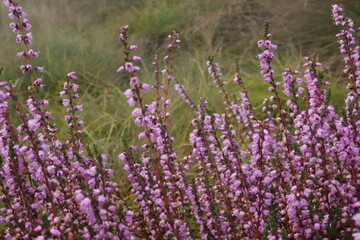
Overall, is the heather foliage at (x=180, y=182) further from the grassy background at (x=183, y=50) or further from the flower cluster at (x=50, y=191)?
the grassy background at (x=183, y=50)

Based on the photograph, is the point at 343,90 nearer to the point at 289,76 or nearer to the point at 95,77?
the point at 289,76

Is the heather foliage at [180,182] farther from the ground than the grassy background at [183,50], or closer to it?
closer to it

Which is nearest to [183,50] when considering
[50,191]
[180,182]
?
[180,182]

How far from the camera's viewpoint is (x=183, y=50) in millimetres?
9062

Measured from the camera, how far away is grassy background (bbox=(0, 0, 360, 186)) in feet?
19.7

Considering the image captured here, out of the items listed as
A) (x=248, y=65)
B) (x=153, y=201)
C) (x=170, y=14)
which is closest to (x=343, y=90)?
(x=248, y=65)

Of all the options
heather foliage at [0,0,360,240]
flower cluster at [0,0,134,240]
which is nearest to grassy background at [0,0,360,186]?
heather foliage at [0,0,360,240]

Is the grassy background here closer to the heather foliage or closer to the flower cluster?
the heather foliage

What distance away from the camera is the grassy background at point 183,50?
6.00m

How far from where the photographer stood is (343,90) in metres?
5.50

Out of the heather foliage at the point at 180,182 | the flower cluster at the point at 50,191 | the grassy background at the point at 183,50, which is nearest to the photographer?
the flower cluster at the point at 50,191

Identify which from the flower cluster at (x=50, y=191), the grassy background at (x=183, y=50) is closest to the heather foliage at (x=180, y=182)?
the flower cluster at (x=50, y=191)

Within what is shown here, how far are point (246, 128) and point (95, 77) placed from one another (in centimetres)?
381

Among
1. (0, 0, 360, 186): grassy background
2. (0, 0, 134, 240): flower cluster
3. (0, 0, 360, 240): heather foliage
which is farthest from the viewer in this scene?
(0, 0, 360, 186): grassy background
